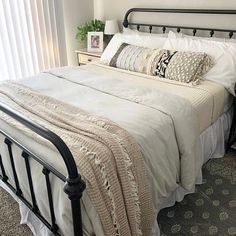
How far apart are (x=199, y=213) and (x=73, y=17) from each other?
285cm

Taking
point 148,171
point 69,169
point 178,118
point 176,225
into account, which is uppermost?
point 69,169

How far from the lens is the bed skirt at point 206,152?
137 centimetres

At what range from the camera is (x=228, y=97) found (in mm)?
2113

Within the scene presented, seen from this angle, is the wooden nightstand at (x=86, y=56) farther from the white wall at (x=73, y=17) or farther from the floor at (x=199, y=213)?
the floor at (x=199, y=213)

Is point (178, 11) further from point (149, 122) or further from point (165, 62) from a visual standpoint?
point (149, 122)

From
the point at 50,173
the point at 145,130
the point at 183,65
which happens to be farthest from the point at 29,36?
the point at 50,173

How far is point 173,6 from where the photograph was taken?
2666 mm

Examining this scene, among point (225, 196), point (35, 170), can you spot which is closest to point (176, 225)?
point (225, 196)

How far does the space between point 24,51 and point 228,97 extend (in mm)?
2360

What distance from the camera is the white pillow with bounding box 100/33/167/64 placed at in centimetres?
250

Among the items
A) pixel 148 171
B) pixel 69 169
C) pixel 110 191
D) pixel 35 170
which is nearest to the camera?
pixel 69 169

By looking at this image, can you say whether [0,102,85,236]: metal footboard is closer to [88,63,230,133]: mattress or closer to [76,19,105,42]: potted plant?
[88,63,230,133]: mattress

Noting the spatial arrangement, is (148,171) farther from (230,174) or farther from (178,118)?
(230,174)

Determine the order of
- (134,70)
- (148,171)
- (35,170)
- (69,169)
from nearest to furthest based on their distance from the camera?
(69,169)
(35,170)
(148,171)
(134,70)
